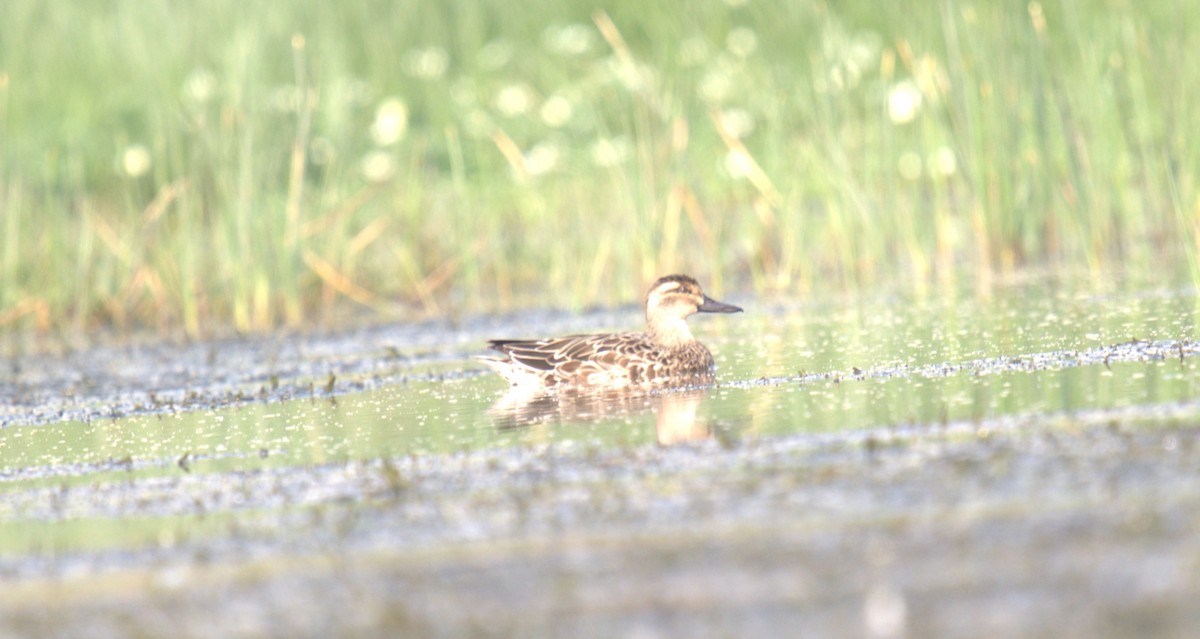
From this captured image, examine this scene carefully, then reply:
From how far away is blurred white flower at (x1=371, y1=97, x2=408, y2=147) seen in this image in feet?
53.8

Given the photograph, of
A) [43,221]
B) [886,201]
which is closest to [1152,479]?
[886,201]

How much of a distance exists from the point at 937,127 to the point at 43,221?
674 centimetres

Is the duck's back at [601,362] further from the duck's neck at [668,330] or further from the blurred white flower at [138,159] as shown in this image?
the blurred white flower at [138,159]

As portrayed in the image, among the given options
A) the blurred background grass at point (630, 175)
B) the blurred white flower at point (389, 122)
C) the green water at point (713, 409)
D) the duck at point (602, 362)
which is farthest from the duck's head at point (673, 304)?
the blurred white flower at point (389, 122)

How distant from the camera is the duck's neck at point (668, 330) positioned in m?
9.61

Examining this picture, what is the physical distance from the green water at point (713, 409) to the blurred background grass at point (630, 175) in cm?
101

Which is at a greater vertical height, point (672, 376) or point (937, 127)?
point (937, 127)

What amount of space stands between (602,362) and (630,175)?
256cm

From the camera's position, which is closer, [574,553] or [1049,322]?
[574,553]

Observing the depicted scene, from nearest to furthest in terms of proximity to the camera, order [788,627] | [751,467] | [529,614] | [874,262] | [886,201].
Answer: [788,627], [529,614], [751,467], [886,201], [874,262]

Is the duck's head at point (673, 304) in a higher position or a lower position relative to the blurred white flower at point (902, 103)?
lower

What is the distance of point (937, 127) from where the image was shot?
12672mm

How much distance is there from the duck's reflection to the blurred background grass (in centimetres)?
248

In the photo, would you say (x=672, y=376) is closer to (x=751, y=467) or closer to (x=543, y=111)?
(x=751, y=467)
